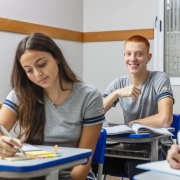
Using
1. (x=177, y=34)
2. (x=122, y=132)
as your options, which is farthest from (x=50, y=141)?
(x=177, y=34)

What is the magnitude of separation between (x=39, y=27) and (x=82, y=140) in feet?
7.49

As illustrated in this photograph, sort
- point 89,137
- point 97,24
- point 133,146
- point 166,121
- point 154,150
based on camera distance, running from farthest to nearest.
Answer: point 97,24, point 166,121, point 133,146, point 154,150, point 89,137

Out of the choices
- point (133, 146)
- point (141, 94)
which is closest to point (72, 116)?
point (133, 146)

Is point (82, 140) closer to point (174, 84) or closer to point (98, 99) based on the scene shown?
point (98, 99)

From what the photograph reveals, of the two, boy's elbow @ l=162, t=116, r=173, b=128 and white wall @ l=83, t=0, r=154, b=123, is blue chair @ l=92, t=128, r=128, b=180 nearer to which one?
boy's elbow @ l=162, t=116, r=173, b=128

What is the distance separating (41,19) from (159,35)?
4.27 feet

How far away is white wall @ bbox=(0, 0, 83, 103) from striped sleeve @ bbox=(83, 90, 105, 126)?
1744 millimetres

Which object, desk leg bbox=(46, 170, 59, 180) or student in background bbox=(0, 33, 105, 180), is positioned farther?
student in background bbox=(0, 33, 105, 180)

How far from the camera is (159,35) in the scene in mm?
4141

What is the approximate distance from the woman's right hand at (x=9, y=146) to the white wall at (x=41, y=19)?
2006 mm

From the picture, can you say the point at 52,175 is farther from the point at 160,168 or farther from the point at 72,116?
the point at 72,116

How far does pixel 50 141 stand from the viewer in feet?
6.23

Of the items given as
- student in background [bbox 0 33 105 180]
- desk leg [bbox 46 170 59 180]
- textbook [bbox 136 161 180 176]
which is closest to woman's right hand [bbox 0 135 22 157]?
desk leg [bbox 46 170 59 180]

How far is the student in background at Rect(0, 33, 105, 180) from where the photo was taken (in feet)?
6.12
